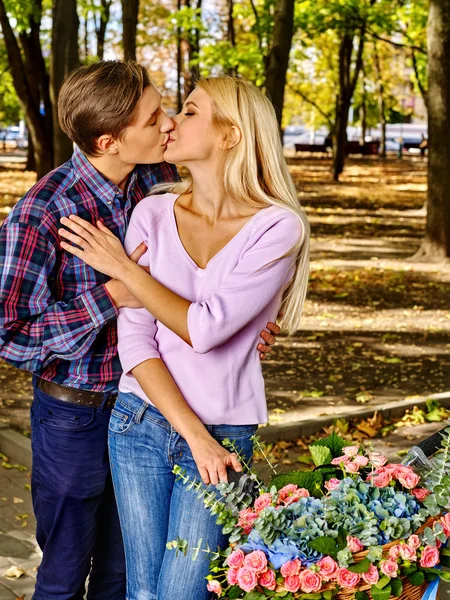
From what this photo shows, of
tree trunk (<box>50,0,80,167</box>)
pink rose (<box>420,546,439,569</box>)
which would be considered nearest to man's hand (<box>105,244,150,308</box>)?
pink rose (<box>420,546,439,569</box>)

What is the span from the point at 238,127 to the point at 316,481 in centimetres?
102

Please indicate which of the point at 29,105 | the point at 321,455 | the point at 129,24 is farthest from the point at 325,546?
the point at 29,105

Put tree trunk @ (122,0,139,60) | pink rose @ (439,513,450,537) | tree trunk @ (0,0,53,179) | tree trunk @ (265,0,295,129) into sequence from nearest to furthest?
pink rose @ (439,513,450,537), tree trunk @ (265,0,295,129), tree trunk @ (122,0,139,60), tree trunk @ (0,0,53,179)

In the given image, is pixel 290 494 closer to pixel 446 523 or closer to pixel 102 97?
pixel 446 523

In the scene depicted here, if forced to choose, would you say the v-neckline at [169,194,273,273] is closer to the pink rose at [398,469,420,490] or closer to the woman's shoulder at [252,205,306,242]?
the woman's shoulder at [252,205,306,242]

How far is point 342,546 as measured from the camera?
86.7 inches

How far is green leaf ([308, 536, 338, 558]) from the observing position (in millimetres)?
2172

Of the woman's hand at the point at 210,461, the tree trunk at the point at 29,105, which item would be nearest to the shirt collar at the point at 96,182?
the woman's hand at the point at 210,461

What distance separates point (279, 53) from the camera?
12297mm

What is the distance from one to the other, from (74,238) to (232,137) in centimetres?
60

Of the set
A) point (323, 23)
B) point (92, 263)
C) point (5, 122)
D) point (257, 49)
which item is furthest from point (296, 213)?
point (5, 122)

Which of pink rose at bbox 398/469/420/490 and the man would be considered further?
the man

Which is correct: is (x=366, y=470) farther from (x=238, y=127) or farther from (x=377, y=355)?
(x=377, y=355)

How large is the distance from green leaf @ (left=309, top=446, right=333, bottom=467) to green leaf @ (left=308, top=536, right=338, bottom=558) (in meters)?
0.40
